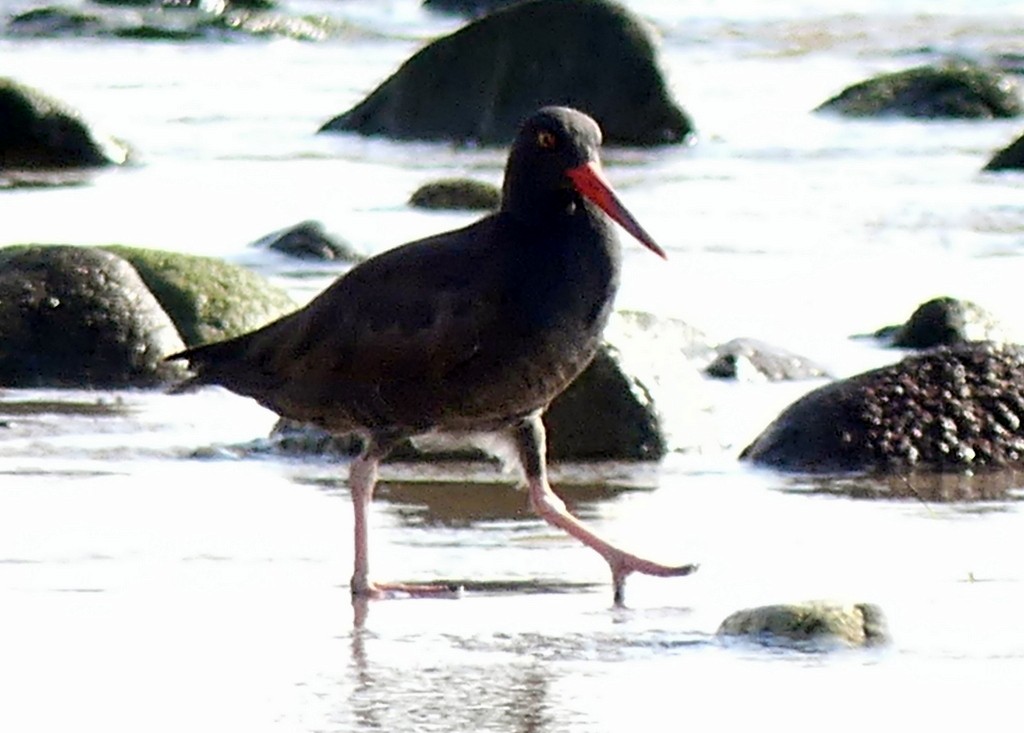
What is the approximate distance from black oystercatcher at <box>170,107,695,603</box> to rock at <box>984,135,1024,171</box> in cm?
827

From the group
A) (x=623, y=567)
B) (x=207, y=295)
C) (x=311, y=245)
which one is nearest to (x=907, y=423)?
(x=623, y=567)

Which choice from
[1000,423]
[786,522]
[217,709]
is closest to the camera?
[217,709]

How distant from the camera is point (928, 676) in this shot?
Result: 5156mm

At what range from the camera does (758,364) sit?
9000 mm

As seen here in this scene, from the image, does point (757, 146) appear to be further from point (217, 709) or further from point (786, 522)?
point (217, 709)

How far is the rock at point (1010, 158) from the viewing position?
46.4 feet

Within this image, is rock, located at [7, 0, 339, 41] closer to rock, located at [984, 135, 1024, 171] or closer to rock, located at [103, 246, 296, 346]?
rock, located at [984, 135, 1024, 171]

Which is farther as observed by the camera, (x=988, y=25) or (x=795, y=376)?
(x=988, y=25)

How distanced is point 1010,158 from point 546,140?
334 inches

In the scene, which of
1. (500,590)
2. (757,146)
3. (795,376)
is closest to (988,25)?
(757,146)

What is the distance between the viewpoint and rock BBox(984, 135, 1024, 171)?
46.4 ft

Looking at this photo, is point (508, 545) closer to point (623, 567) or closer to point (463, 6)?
point (623, 567)

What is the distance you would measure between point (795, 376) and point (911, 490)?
1.76m

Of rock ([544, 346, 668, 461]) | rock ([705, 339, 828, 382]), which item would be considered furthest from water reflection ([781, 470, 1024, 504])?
rock ([705, 339, 828, 382])
